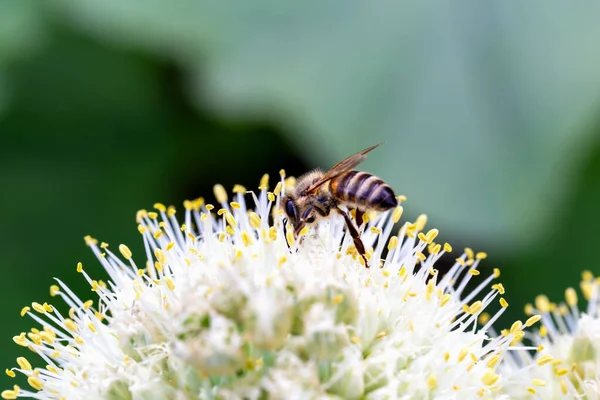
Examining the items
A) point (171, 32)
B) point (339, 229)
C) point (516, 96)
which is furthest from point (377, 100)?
point (339, 229)

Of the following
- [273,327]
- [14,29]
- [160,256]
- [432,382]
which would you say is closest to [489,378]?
[432,382]

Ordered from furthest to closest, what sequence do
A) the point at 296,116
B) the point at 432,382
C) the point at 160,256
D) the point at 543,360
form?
the point at 296,116
the point at 160,256
the point at 543,360
the point at 432,382

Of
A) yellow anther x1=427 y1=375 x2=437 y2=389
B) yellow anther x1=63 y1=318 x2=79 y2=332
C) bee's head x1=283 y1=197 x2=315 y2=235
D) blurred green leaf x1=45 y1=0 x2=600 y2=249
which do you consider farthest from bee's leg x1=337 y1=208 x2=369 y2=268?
blurred green leaf x1=45 y1=0 x2=600 y2=249

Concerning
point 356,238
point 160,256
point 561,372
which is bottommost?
point 561,372

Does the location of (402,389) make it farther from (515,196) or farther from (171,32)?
(171,32)

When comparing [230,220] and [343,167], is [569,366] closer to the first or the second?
[343,167]

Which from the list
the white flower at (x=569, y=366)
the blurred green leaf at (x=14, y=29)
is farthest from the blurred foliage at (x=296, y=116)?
the white flower at (x=569, y=366)

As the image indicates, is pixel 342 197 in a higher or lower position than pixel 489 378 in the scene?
higher

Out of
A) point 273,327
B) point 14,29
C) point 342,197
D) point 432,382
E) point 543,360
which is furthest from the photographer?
point 14,29
